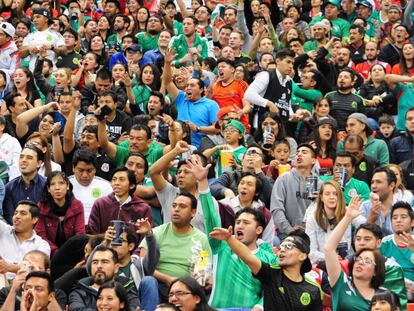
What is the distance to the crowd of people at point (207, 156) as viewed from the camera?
35.4ft

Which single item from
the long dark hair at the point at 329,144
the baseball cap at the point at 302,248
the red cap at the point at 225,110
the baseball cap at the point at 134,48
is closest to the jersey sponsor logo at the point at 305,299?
the baseball cap at the point at 302,248

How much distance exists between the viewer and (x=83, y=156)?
1323cm

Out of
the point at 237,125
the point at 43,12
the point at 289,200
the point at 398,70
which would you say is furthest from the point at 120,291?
the point at 43,12

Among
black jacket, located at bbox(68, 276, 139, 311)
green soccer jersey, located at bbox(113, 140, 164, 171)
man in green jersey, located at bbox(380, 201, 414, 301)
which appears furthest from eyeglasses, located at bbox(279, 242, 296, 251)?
green soccer jersey, located at bbox(113, 140, 164, 171)

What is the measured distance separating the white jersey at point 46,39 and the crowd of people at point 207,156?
0.14 ft

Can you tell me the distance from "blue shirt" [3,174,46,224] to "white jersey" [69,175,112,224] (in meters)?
A: 0.34

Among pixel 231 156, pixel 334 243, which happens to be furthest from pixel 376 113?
pixel 334 243

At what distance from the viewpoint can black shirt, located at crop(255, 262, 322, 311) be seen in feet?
34.4

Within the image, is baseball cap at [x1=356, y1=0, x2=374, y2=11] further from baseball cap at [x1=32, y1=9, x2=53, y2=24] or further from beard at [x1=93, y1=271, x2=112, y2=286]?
beard at [x1=93, y1=271, x2=112, y2=286]

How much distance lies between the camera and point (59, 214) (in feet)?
41.0

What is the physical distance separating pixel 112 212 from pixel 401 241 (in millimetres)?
2614

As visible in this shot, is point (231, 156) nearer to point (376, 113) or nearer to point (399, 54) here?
point (376, 113)

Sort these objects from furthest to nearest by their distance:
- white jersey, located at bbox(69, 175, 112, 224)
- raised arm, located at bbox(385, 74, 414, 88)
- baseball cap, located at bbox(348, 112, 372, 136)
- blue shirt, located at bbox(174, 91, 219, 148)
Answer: raised arm, located at bbox(385, 74, 414, 88)
blue shirt, located at bbox(174, 91, 219, 148)
baseball cap, located at bbox(348, 112, 372, 136)
white jersey, located at bbox(69, 175, 112, 224)

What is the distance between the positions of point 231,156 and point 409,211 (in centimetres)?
258
